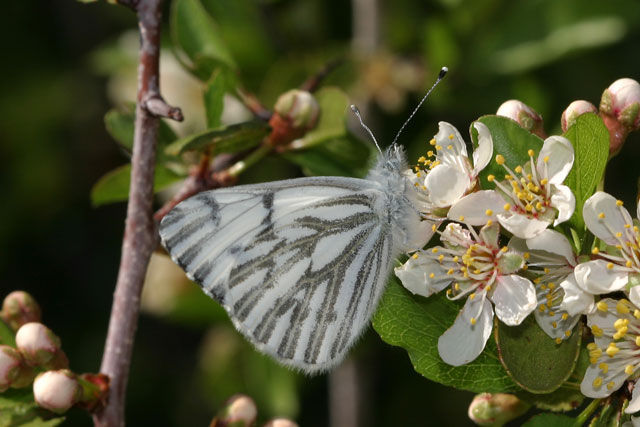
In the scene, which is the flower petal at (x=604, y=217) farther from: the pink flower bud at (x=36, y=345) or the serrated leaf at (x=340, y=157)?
the pink flower bud at (x=36, y=345)

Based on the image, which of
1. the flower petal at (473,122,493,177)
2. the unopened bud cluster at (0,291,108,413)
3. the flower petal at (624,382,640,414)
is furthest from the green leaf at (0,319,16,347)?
the flower petal at (624,382,640,414)

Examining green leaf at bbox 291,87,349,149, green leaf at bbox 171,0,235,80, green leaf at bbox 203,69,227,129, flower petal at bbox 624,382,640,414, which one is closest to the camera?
flower petal at bbox 624,382,640,414

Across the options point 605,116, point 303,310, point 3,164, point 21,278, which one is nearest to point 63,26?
point 3,164

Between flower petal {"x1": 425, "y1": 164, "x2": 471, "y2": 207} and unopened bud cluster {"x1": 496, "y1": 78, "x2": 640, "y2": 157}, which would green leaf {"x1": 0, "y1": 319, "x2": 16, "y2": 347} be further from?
unopened bud cluster {"x1": 496, "y1": 78, "x2": 640, "y2": 157}

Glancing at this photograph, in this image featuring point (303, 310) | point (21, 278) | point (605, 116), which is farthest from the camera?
point (21, 278)

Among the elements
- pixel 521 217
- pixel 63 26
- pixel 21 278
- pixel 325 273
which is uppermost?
pixel 521 217

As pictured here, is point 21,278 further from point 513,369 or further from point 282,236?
point 513,369
